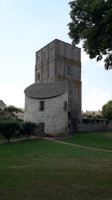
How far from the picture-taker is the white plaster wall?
1051 inches

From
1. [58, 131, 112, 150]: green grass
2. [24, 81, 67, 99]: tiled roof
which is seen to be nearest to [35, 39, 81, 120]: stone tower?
[24, 81, 67, 99]: tiled roof

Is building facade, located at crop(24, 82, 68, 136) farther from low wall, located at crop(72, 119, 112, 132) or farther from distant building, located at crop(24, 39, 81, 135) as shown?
low wall, located at crop(72, 119, 112, 132)

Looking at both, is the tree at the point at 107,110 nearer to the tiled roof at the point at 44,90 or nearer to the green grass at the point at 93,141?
the green grass at the point at 93,141

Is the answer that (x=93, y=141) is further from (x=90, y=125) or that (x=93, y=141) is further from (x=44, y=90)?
(x=90, y=125)

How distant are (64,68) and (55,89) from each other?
10.3m

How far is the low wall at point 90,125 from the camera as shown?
36.2m

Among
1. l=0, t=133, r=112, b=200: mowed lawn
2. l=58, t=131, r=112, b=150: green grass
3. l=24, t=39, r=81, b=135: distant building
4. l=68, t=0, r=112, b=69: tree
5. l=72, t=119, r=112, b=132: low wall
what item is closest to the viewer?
l=0, t=133, r=112, b=200: mowed lawn

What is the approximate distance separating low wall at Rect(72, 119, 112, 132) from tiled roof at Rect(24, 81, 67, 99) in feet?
32.0

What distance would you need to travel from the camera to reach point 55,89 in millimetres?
29047

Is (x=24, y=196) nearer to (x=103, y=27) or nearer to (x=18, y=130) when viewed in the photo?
(x=103, y=27)

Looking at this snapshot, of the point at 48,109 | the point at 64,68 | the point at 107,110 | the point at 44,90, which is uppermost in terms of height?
the point at 64,68

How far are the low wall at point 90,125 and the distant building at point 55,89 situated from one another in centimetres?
111

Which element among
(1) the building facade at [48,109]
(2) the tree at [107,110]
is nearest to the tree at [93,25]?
(1) the building facade at [48,109]

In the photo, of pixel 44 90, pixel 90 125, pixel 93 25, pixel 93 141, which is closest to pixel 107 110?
pixel 90 125
